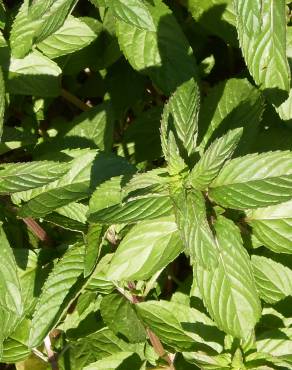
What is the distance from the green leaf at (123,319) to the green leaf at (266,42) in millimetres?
703

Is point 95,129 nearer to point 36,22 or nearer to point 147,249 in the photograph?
point 36,22

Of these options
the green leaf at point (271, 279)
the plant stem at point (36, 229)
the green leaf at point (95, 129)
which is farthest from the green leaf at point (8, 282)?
the green leaf at point (271, 279)

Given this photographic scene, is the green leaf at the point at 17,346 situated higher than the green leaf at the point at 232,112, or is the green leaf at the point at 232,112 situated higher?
the green leaf at the point at 232,112

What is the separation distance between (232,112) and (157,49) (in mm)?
358

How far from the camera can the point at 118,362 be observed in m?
A: 2.04

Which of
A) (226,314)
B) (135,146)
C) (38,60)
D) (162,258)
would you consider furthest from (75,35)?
(226,314)

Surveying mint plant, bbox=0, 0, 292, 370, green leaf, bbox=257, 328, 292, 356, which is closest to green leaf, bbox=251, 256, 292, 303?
mint plant, bbox=0, 0, 292, 370

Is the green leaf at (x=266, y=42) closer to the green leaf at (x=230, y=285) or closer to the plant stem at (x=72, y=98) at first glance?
the green leaf at (x=230, y=285)

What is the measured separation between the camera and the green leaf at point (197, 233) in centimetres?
145

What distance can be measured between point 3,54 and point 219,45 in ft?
2.94

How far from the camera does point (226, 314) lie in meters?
1.63

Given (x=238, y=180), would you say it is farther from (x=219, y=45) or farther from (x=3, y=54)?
(x=219, y=45)

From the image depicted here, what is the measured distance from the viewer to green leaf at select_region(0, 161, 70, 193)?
1.60 m

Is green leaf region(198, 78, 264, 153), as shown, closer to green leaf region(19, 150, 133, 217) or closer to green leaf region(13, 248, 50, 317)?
green leaf region(19, 150, 133, 217)
